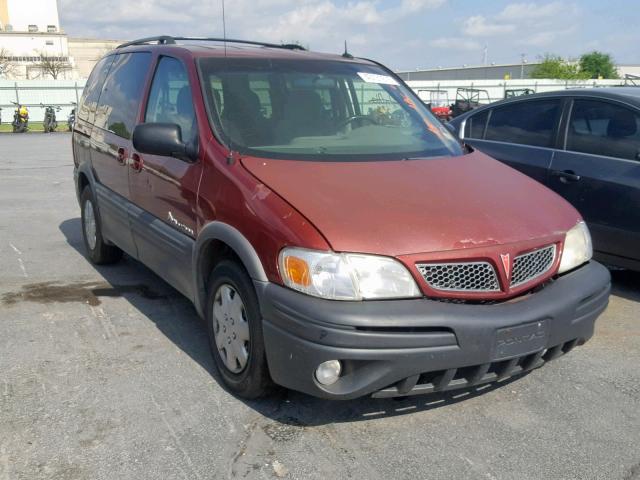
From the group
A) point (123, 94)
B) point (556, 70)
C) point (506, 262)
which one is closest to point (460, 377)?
point (506, 262)

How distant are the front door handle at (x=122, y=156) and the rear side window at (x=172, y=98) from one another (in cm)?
33

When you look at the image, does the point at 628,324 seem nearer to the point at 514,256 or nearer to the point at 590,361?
the point at 590,361

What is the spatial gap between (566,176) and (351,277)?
3202mm

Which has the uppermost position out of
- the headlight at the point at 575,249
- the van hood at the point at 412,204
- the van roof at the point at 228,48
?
the van roof at the point at 228,48

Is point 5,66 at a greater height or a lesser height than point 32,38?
lesser

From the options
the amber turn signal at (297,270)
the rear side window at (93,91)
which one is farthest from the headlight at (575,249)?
the rear side window at (93,91)

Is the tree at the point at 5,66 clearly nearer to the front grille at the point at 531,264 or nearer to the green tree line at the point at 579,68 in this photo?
the green tree line at the point at 579,68

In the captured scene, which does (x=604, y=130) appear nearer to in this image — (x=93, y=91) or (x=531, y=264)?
(x=531, y=264)

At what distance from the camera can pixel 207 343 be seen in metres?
4.17

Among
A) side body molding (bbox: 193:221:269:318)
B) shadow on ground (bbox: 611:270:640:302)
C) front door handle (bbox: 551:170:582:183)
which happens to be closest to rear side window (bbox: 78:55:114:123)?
side body molding (bbox: 193:221:269:318)

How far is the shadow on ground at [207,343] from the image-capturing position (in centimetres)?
330

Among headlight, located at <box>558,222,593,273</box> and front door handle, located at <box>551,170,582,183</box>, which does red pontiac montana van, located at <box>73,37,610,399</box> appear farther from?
front door handle, located at <box>551,170,582,183</box>

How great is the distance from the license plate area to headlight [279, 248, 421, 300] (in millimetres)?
428

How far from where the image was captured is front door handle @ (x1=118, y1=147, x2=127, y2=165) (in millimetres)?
4684
